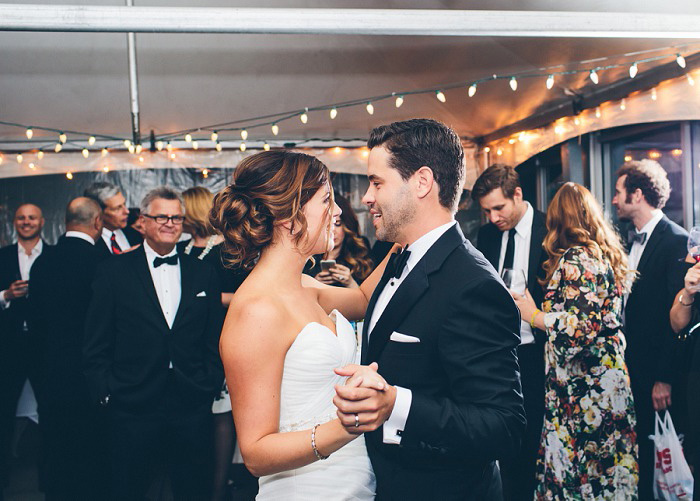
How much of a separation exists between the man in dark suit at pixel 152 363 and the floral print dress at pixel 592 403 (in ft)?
5.58

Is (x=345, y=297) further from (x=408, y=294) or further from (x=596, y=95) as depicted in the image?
(x=596, y=95)

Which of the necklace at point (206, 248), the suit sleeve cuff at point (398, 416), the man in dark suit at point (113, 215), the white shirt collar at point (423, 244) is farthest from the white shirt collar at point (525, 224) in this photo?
the man in dark suit at point (113, 215)

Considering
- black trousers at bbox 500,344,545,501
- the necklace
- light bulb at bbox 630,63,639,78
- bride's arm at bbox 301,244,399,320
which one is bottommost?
black trousers at bbox 500,344,545,501

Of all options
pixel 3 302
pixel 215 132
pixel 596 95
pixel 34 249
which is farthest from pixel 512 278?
pixel 215 132

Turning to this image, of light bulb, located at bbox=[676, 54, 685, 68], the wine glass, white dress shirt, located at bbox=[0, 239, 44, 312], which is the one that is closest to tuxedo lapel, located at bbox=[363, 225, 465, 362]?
the wine glass

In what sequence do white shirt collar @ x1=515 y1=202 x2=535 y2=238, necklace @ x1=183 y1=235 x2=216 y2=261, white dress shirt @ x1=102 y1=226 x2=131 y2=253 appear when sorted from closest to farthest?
necklace @ x1=183 y1=235 x2=216 y2=261 < white shirt collar @ x1=515 y1=202 x2=535 y2=238 < white dress shirt @ x1=102 y1=226 x2=131 y2=253

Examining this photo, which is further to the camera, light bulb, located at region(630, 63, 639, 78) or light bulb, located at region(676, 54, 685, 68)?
light bulb, located at region(630, 63, 639, 78)

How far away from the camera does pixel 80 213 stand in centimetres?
362

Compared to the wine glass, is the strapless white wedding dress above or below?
below

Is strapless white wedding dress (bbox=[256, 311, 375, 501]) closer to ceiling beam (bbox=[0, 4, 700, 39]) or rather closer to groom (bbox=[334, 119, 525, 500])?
groom (bbox=[334, 119, 525, 500])

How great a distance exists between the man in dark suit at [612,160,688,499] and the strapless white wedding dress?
6.90 feet

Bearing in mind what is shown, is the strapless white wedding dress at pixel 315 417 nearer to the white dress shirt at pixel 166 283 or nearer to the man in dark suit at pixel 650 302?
the white dress shirt at pixel 166 283

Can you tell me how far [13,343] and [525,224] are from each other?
3.52 m

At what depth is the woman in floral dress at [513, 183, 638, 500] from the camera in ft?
9.25
